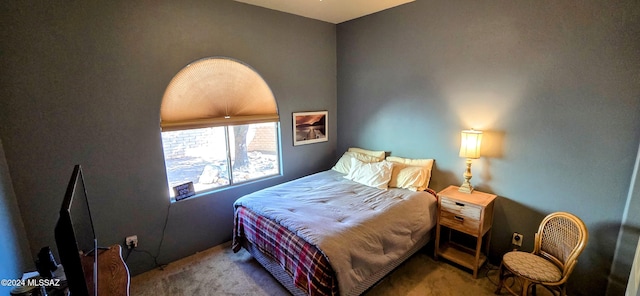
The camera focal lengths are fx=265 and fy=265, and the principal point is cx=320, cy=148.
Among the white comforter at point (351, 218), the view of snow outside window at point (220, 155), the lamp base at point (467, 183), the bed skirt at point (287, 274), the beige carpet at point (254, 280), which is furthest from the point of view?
the view of snow outside window at point (220, 155)

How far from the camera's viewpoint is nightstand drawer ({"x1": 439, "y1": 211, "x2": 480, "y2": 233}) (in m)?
2.35

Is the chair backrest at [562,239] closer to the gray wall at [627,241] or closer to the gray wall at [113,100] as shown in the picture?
the gray wall at [627,241]

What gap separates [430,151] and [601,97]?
1387 mm

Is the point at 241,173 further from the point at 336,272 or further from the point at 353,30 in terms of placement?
the point at 353,30

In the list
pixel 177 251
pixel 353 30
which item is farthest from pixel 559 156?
pixel 177 251

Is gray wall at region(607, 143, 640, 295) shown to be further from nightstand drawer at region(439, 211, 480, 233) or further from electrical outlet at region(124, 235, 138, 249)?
electrical outlet at region(124, 235, 138, 249)

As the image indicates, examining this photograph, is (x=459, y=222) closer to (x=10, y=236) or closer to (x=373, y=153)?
(x=373, y=153)

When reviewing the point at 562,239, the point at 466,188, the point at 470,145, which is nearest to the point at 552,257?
the point at 562,239

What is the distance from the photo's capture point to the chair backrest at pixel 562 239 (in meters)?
1.83

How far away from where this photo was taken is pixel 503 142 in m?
2.47

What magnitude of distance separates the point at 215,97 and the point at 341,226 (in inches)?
73.9

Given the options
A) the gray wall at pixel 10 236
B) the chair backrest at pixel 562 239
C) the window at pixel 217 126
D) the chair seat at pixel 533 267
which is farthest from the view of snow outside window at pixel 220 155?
the chair backrest at pixel 562 239

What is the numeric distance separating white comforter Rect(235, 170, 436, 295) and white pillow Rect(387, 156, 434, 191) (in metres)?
0.10

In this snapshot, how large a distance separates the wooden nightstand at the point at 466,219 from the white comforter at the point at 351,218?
0.16 meters
